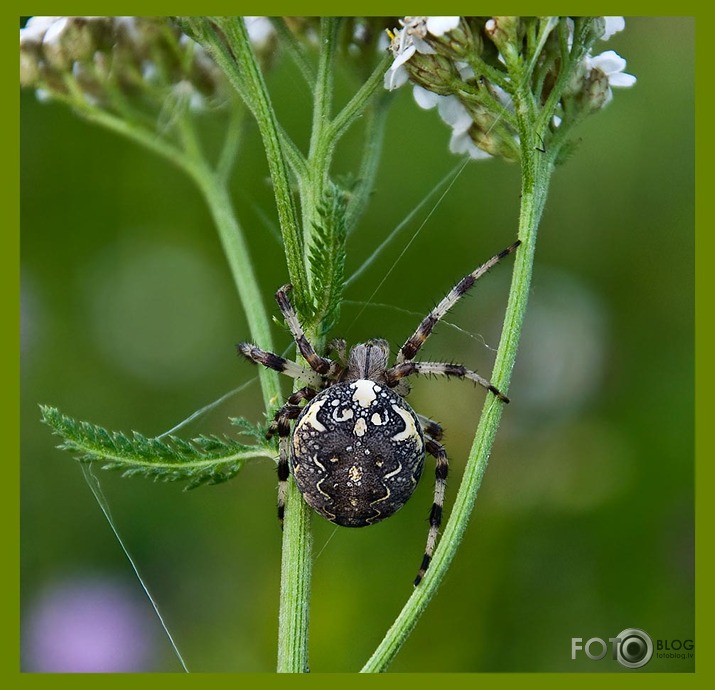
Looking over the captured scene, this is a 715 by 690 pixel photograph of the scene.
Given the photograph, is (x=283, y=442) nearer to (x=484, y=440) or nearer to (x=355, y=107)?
(x=484, y=440)

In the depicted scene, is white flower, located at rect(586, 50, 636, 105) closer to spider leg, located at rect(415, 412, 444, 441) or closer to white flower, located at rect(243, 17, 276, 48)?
white flower, located at rect(243, 17, 276, 48)

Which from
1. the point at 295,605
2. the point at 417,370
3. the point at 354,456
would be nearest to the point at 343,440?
the point at 354,456

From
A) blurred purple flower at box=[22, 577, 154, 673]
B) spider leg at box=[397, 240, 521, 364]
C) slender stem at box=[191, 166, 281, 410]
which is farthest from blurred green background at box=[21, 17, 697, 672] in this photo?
slender stem at box=[191, 166, 281, 410]

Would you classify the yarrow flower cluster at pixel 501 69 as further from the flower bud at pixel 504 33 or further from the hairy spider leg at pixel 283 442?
the hairy spider leg at pixel 283 442

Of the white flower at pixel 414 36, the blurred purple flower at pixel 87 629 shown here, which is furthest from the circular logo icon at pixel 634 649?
the white flower at pixel 414 36

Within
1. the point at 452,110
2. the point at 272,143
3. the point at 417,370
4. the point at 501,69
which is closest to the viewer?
the point at 272,143
